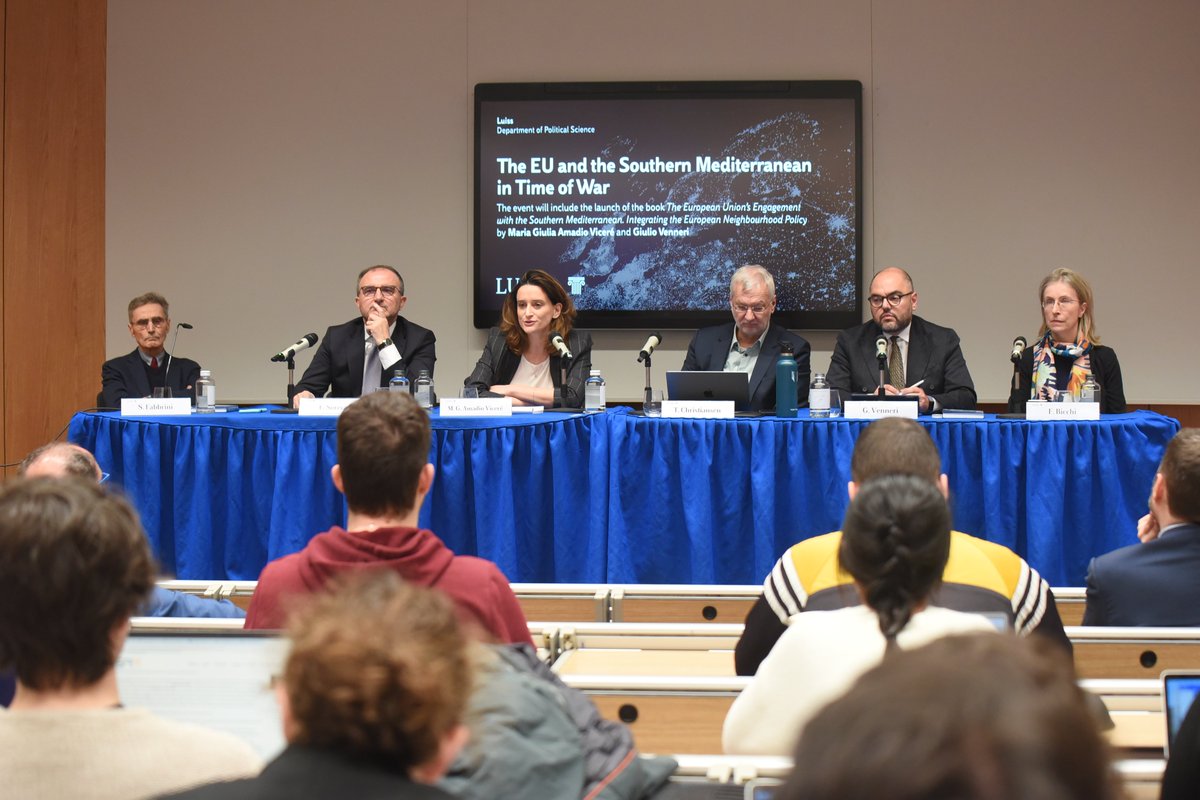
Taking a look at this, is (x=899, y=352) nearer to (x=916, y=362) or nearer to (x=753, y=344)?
(x=916, y=362)

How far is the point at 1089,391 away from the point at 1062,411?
38 centimetres

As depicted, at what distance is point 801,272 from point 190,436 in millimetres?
3152

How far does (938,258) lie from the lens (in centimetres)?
602

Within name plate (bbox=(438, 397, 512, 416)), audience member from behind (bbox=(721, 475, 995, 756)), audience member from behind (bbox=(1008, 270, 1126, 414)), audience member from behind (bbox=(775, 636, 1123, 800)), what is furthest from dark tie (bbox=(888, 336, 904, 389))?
audience member from behind (bbox=(775, 636, 1123, 800))

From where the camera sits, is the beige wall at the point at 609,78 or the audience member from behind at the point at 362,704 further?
the beige wall at the point at 609,78

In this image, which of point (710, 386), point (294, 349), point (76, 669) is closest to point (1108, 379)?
point (710, 386)

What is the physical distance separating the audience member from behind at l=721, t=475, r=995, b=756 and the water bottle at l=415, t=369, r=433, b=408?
292 cm

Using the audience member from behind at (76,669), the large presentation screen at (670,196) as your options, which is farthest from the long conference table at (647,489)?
the audience member from behind at (76,669)

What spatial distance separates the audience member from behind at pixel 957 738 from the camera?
0.47 metres

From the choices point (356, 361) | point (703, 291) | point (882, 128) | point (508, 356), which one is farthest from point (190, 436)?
point (882, 128)

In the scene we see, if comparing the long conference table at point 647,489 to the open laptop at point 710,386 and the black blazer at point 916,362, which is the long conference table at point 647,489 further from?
the black blazer at point 916,362

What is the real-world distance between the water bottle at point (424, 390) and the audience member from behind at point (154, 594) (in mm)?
1897

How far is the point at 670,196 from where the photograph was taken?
6.03 metres

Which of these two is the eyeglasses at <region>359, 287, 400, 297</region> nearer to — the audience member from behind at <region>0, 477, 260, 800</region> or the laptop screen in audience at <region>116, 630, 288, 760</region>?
the laptop screen in audience at <region>116, 630, 288, 760</region>
